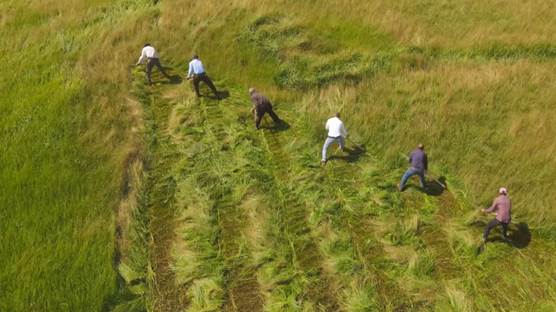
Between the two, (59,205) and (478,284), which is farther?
(59,205)

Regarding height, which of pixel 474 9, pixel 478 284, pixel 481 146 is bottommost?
pixel 478 284

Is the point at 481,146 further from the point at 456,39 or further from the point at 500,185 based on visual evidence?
the point at 456,39

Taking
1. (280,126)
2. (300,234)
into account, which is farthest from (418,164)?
(280,126)

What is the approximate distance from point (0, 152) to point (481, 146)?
12603 mm

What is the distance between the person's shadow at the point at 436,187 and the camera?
1063 centimetres

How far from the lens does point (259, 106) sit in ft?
41.0

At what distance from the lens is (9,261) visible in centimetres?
852

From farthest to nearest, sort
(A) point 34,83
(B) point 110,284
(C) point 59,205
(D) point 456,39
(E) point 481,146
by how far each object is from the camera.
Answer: (D) point 456,39 < (A) point 34,83 < (E) point 481,146 < (C) point 59,205 < (B) point 110,284

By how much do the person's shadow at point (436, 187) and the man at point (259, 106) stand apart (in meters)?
4.80

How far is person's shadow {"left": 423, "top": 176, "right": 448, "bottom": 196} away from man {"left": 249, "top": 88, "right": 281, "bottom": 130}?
480 centimetres

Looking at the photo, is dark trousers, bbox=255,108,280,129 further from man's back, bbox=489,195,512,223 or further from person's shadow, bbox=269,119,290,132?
man's back, bbox=489,195,512,223

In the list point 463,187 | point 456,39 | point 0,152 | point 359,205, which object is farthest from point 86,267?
point 456,39

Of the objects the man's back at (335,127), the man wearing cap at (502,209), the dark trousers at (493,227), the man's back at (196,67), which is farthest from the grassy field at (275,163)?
the man's back at (196,67)

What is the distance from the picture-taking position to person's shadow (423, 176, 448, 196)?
10.6m
